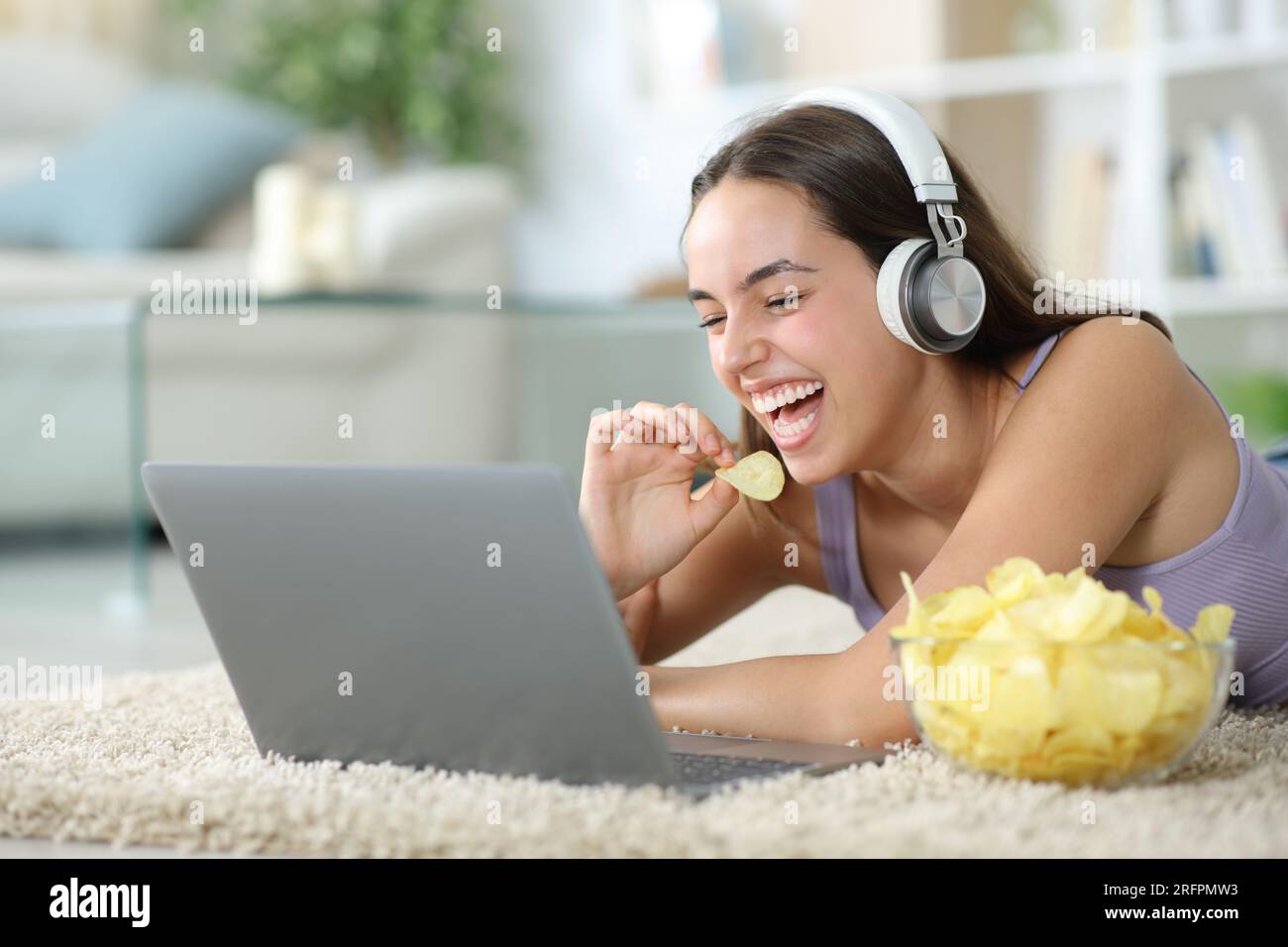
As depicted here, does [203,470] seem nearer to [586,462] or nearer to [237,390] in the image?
[586,462]

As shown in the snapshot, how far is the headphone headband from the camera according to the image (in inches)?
46.3

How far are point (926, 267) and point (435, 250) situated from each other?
235 centimetres

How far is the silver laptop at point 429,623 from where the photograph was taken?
907 mm

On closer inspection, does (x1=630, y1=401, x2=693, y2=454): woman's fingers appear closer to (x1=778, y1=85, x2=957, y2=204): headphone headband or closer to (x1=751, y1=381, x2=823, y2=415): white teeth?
(x1=751, y1=381, x2=823, y2=415): white teeth

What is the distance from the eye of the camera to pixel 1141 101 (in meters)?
3.19

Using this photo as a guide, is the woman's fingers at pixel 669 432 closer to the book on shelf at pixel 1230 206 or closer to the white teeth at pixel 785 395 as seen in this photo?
the white teeth at pixel 785 395

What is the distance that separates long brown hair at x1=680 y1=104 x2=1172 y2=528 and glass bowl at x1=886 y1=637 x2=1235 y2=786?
369 mm

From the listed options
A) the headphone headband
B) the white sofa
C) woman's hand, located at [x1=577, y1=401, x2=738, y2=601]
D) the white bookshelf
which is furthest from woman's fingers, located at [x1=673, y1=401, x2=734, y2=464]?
the white bookshelf

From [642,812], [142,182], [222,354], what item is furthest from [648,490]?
[142,182]

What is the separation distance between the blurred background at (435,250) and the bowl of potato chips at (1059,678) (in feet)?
5.07

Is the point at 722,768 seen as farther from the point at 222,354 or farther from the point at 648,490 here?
the point at 222,354

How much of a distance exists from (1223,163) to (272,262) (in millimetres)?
1819

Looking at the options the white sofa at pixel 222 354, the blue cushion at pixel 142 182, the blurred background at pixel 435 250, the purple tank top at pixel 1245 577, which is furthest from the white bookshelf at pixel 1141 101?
the purple tank top at pixel 1245 577

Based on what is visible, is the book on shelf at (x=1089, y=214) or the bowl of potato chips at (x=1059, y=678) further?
the book on shelf at (x=1089, y=214)
